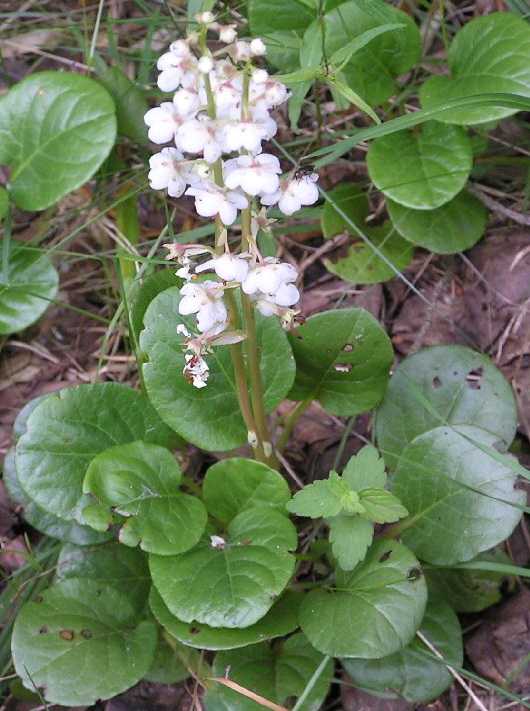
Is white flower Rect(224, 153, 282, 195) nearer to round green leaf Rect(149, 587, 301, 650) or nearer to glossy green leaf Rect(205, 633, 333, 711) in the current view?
round green leaf Rect(149, 587, 301, 650)

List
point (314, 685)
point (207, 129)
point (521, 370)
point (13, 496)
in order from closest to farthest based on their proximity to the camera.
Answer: point (207, 129), point (314, 685), point (13, 496), point (521, 370)

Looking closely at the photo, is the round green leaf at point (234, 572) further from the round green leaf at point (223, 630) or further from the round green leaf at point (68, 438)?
the round green leaf at point (68, 438)

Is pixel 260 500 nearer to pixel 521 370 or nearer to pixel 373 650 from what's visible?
pixel 373 650

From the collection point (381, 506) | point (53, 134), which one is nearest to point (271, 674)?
point (381, 506)

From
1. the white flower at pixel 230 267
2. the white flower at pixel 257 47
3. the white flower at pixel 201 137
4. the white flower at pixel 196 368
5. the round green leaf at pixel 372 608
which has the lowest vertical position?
the round green leaf at pixel 372 608

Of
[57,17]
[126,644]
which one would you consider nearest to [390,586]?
[126,644]

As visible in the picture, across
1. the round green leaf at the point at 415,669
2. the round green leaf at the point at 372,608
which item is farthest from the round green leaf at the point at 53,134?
the round green leaf at the point at 415,669

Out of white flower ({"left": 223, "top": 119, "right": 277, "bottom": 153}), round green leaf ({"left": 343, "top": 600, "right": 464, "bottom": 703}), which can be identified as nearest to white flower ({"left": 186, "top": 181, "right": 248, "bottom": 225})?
white flower ({"left": 223, "top": 119, "right": 277, "bottom": 153})
